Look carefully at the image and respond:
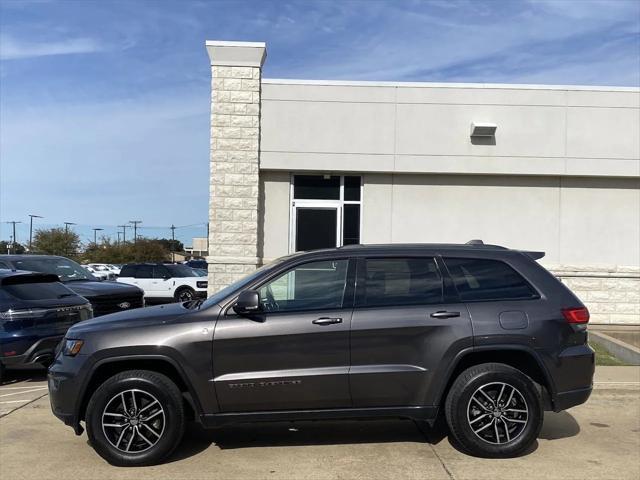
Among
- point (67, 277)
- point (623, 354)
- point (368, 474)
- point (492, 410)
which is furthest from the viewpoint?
point (67, 277)

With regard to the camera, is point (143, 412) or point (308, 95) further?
point (308, 95)

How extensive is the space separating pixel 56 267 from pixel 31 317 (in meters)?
4.10

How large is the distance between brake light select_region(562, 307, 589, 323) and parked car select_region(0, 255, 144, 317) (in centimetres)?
872

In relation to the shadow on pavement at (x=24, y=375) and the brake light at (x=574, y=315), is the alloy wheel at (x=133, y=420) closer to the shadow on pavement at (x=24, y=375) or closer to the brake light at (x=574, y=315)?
the brake light at (x=574, y=315)

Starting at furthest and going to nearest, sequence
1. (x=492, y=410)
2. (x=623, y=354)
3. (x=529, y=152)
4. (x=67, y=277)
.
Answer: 1. (x=529, y=152)
2. (x=67, y=277)
3. (x=623, y=354)
4. (x=492, y=410)

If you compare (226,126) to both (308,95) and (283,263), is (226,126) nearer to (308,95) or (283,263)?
(308,95)

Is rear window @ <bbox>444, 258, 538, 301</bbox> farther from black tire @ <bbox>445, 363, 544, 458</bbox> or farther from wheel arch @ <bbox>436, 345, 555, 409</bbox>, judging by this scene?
black tire @ <bbox>445, 363, 544, 458</bbox>

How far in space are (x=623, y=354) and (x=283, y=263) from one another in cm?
714

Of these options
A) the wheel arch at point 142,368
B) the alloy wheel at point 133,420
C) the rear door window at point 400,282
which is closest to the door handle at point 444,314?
the rear door window at point 400,282

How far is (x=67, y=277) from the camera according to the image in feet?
40.4

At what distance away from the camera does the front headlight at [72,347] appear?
516cm

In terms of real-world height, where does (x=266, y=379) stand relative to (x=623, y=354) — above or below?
above

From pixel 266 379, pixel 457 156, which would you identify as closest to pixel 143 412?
pixel 266 379

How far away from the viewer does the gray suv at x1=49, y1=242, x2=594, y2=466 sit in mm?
5078
